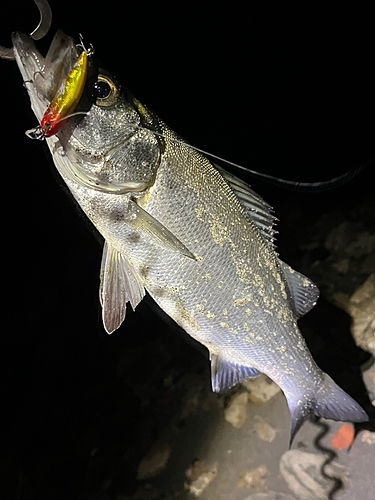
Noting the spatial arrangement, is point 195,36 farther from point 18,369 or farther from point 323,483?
point 323,483

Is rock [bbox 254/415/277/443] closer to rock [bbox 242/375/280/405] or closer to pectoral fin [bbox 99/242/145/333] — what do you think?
rock [bbox 242/375/280/405]

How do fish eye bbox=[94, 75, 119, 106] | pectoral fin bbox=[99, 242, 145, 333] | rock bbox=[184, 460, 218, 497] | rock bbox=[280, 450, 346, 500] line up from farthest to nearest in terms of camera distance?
1. rock bbox=[184, 460, 218, 497]
2. rock bbox=[280, 450, 346, 500]
3. pectoral fin bbox=[99, 242, 145, 333]
4. fish eye bbox=[94, 75, 119, 106]

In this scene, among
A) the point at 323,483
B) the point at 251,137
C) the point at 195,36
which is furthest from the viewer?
the point at 251,137

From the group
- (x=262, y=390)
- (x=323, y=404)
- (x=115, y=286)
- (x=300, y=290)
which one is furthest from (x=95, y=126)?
(x=262, y=390)

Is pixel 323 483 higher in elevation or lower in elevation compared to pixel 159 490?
higher

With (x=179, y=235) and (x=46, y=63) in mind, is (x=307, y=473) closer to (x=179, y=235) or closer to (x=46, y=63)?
(x=179, y=235)

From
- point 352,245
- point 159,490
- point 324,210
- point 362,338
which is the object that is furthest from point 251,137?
point 159,490

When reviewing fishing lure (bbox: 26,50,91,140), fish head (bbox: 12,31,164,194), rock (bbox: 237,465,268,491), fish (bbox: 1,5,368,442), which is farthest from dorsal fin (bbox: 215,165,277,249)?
rock (bbox: 237,465,268,491)
